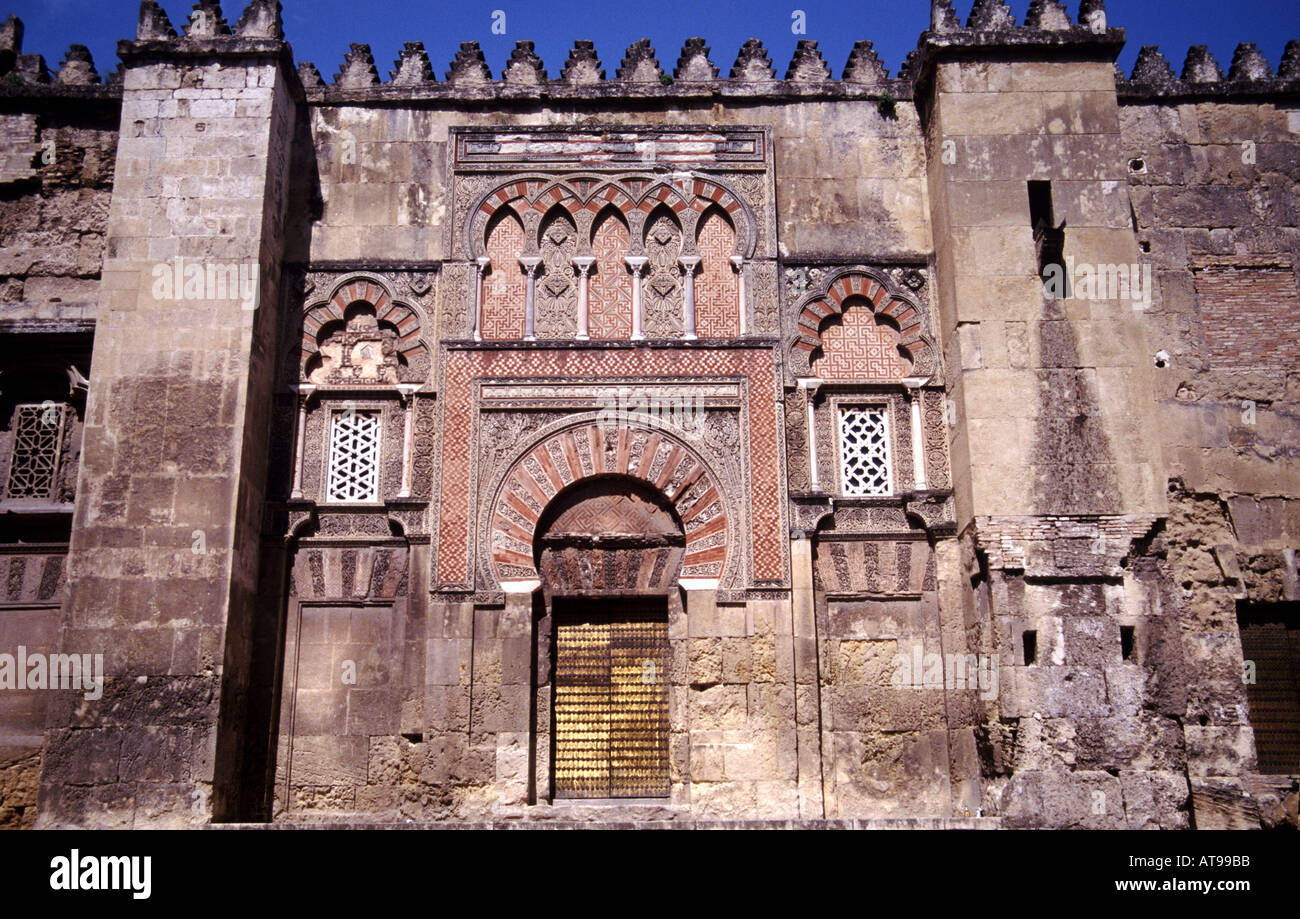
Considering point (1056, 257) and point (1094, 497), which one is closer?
point (1094, 497)

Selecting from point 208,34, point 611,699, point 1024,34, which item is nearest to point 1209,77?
point 1024,34

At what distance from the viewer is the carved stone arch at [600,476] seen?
8195 mm

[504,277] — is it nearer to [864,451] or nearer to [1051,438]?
[864,451]

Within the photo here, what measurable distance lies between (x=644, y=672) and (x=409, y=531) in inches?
78.8

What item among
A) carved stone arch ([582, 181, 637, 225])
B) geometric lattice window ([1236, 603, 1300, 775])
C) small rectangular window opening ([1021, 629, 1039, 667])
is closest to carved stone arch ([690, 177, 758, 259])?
carved stone arch ([582, 181, 637, 225])

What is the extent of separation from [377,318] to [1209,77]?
7053 millimetres

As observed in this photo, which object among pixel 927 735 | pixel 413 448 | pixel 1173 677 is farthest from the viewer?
pixel 413 448

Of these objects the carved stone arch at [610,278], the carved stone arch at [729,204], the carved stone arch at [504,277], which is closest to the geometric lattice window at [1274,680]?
the carved stone arch at [729,204]

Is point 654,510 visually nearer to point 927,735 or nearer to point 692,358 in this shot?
point 692,358

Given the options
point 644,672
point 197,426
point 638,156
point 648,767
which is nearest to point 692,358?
point 638,156

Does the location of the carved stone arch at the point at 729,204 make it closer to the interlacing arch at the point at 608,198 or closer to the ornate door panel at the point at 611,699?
the interlacing arch at the point at 608,198

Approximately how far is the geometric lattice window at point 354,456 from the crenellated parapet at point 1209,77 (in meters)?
6.65

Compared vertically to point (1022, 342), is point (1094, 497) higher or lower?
lower

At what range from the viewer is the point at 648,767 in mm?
7988
